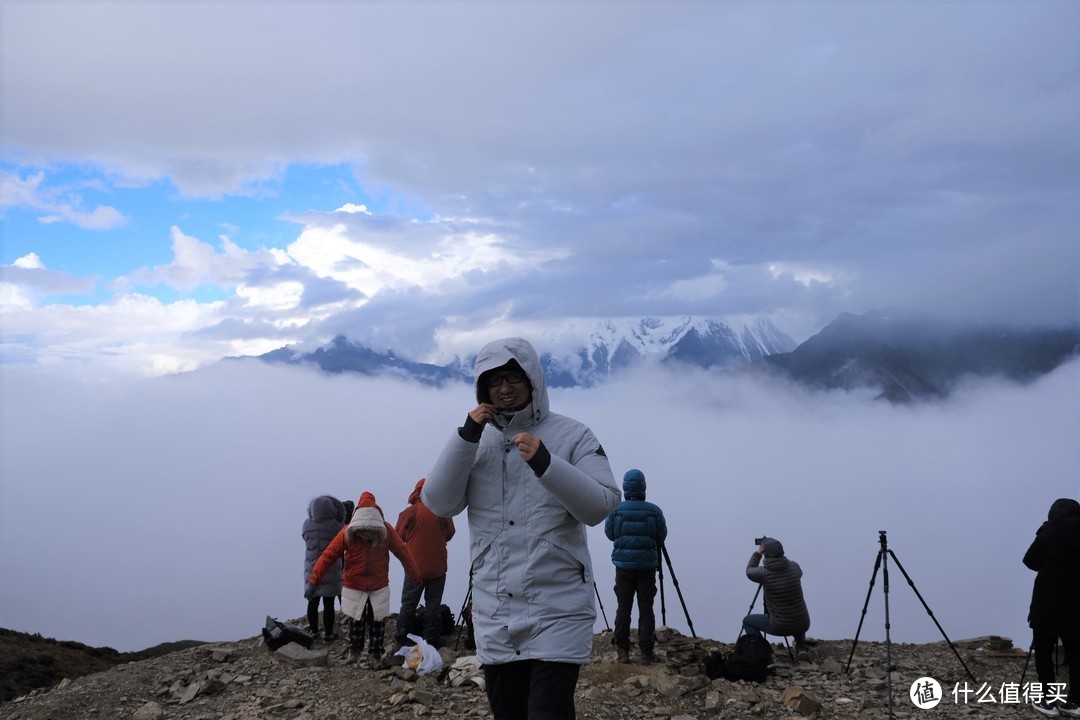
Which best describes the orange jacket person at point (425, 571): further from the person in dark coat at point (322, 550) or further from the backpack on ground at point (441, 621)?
the person in dark coat at point (322, 550)

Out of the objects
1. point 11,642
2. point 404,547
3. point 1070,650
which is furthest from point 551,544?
point 11,642

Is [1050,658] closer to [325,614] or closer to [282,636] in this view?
[325,614]

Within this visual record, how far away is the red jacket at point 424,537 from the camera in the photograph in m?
10.7

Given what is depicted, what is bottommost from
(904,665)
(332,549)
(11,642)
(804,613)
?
(11,642)

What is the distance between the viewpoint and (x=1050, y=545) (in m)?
8.46

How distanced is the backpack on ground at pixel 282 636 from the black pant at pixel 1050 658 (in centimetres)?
911

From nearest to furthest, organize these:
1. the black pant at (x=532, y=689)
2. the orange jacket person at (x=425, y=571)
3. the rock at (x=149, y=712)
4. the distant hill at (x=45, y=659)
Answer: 1. the black pant at (x=532, y=689)
2. the rock at (x=149, y=712)
3. the orange jacket person at (x=425, y=571)
4. the distant hill at (x=45, y=659)

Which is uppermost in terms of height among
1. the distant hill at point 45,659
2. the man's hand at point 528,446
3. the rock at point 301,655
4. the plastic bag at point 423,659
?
the man's hand at point 528,446

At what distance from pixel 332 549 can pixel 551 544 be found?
22.8 ft

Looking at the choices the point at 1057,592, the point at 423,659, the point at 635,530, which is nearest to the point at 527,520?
the point at 423,659

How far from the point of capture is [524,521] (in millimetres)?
3982

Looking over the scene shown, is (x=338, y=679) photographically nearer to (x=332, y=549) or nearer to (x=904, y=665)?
(x=332, y=549)

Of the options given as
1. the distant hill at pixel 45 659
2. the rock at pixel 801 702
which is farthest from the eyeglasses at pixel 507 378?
the distant hill at pixel 45 659

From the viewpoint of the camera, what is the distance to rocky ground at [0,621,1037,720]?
854 cm
